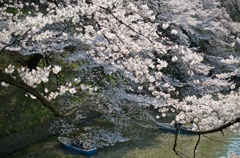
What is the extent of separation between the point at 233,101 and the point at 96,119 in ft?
34.8

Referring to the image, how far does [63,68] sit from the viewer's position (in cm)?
1808

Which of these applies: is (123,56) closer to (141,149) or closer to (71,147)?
(71,147)

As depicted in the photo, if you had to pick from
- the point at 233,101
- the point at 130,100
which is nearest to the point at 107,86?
the point at 130,100

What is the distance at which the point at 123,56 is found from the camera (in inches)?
230

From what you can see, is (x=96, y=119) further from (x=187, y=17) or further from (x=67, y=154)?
(x=187, y=17)

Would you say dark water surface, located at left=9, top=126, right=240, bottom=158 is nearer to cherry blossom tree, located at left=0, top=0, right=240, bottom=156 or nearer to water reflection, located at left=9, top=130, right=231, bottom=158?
water reflection, located at left=9, top=130, right=231, bottom=158

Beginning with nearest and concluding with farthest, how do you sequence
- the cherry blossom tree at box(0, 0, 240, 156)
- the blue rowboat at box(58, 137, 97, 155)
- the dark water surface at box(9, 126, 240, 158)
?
the cherry blossom tree at box(0, 0, 240, 156) < the blue rowboat at box(58, 137, 97, 155) < the dark water surface at box(9, 126, 240, 158)

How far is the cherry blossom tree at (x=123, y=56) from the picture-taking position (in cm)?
693

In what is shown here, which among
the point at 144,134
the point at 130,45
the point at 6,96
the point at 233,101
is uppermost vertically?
the point at 130,45

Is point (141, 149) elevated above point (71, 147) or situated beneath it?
situated beneath

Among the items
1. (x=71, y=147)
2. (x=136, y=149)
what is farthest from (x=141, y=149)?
(x=71, y=147)

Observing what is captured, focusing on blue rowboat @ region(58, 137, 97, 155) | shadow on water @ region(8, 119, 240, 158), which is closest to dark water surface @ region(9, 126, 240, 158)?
shadow on water @ region(8, 119, 240, 158)

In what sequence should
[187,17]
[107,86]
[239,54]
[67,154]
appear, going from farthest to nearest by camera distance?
[239,54] → [187,17] → [107,86] → [67,154]

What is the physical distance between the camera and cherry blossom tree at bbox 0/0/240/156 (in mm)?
6934
